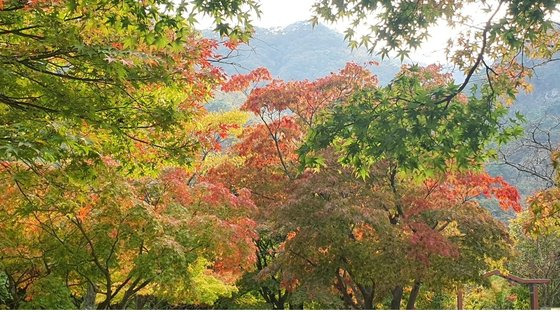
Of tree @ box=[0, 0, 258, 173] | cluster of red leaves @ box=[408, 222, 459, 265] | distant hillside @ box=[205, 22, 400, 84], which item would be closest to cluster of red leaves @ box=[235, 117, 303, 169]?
cluster of red leaves @ box=[408, 222, 459, 265]

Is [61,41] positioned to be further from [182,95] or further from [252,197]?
[252,197]

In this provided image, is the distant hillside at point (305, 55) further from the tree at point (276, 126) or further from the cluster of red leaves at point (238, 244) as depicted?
the cluster of red leaves at point (238, 244)

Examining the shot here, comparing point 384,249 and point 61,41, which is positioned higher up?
point 61,41

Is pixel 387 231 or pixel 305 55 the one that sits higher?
pixel 305 55

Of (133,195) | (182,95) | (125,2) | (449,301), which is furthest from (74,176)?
(449,301)

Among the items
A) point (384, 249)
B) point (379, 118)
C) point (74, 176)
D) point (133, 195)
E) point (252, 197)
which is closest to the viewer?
point (379, 118)

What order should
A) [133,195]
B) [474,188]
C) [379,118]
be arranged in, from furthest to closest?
1. [474,188]
2. [133,195]
3. [379,118]

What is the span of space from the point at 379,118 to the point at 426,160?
0.54m

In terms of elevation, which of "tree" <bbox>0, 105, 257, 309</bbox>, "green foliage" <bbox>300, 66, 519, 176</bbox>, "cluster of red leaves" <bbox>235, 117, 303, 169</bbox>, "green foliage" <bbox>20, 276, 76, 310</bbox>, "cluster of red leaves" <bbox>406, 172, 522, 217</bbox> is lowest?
"green foliage" <bbox>20, 276, 76, 310</bbox>

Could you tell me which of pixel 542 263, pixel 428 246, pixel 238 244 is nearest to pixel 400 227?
pixel 428 246

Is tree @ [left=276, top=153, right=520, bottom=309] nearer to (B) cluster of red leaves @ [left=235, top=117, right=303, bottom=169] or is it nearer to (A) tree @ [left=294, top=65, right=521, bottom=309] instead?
(A) tree @ [left=294, top=65, right=521, bottom=309]

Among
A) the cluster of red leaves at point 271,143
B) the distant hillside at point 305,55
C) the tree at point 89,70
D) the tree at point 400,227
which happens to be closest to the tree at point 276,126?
the cluster of red leaves at point 271,143

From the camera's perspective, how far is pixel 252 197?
1302 centimetres

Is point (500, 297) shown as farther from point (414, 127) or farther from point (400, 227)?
point (414, 127)
